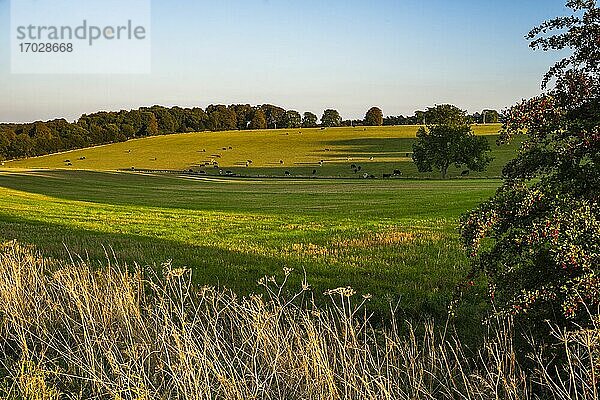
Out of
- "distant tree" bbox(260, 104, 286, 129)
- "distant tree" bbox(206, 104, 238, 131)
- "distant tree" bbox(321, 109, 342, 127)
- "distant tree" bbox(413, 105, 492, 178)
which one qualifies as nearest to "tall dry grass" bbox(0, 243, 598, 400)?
"distant tree" bbox(413, 105, 492, 178)

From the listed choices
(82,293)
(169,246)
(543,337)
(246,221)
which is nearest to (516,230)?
(543,337)

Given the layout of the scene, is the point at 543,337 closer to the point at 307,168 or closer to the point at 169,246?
the point at 169,246

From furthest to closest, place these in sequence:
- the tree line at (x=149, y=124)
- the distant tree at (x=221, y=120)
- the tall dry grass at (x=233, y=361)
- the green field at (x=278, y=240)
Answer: the distant tree at (x=221, y=120) < the tree line at (x=149, y=124) < the green field at (x=278, y=240) < the tall dry grass at (x=233, y=361)

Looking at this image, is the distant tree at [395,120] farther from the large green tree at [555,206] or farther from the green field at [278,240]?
the large green tree at [555,206]

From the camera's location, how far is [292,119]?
183m

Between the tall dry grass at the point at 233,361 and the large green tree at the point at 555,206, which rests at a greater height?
the large green tree at the point at 555,206

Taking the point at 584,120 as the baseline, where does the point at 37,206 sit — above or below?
below

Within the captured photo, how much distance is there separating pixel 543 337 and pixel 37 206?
31.5m

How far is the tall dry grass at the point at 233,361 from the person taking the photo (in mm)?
5449

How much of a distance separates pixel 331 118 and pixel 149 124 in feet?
178

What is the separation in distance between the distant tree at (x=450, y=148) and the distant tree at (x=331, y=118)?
92.8 m

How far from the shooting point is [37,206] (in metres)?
32.9

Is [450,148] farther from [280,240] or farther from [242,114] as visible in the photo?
[242,114]

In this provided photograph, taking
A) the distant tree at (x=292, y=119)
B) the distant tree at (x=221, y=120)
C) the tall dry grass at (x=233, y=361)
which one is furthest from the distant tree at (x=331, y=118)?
the tall dry grass at (x=233, y=361)
